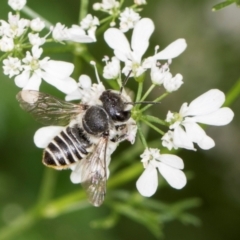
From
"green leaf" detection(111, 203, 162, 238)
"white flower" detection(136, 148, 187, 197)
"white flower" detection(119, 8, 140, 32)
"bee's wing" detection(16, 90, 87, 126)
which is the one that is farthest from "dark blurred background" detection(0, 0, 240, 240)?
"white flower" detection(136, 148, 187, 197)

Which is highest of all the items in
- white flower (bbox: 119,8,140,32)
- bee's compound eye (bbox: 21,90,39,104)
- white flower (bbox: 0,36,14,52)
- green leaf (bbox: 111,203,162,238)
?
white flower (bbox: 0,36,14,52)

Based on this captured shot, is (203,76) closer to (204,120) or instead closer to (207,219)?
(207,219)

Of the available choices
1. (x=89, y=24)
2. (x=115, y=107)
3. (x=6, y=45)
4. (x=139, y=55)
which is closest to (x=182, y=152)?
(x=139, y=55)

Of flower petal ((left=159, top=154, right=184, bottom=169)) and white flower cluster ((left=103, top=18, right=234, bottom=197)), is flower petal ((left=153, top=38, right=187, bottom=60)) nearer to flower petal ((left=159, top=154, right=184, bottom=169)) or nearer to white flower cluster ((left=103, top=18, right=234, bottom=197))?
white flower cluster ((left=103, top=18, right=234, bottom=197))

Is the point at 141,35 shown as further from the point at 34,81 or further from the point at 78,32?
the point at 34,81

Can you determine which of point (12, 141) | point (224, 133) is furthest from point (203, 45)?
point (12, 141)

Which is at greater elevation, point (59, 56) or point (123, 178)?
point (59, 56)
